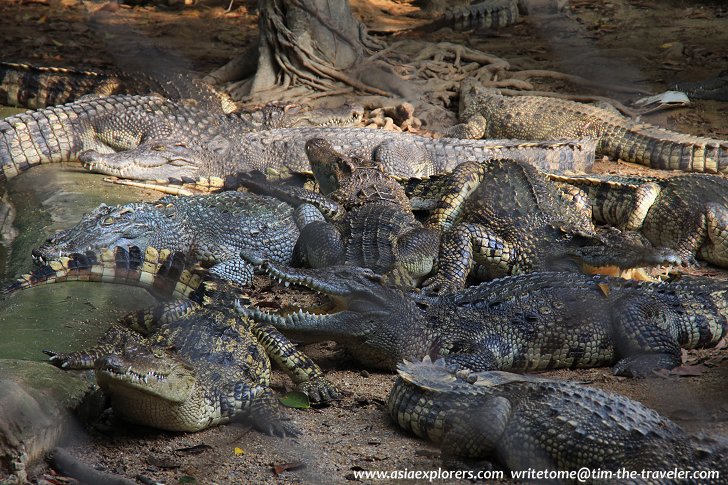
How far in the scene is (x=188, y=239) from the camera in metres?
5.83

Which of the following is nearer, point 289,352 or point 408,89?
point 289,352

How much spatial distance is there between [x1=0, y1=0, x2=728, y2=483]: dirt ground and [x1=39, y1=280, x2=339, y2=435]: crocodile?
10cm

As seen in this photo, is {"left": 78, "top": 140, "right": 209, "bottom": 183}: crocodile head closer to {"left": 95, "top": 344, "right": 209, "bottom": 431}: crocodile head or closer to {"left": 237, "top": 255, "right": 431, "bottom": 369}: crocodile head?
{"left": 237, "top": 255, "right": 431, "bottom": 369}: crocodile head

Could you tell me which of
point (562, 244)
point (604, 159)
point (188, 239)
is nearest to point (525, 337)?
point (562, 244)

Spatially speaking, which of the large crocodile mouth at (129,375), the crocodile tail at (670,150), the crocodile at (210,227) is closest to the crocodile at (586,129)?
the crocodile tail at (670,150)

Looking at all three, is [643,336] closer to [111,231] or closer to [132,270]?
[132,270]

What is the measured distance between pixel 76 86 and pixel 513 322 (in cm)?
676

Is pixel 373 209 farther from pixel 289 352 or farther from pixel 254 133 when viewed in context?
pixel 254 133

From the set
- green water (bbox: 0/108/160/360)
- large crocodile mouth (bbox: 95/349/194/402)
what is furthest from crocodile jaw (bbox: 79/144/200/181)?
large crocodile mouth (bbox: 95/349/194/402)

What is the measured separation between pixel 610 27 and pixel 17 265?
803 cm

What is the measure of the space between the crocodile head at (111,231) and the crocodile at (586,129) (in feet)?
12.6

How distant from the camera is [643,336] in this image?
4.34 meters

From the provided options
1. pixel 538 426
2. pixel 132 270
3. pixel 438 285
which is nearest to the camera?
pixel 538 426

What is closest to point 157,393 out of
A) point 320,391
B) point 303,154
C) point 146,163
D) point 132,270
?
point 320,391
